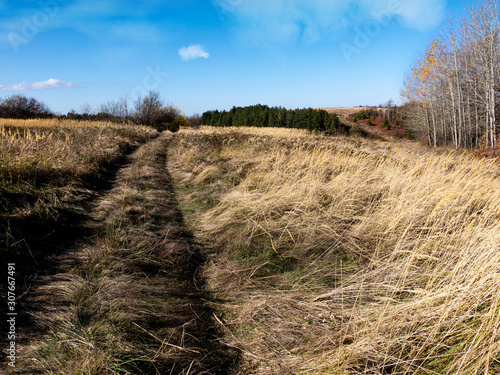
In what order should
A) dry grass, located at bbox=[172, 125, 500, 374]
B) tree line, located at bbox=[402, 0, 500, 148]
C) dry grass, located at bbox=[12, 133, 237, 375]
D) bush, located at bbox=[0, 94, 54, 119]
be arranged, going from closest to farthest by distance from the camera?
dry grass, located at bbox=[172, 125, 500, 374], dry grass, located at bbox=[12, 133, 237, 375], tree line, located at bbox=[402, 0, 500, 148], bush, located at bbox=[0, 94, 54, 119]

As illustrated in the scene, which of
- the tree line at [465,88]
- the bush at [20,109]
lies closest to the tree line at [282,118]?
the tree line at [465,88]

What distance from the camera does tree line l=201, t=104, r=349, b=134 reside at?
113 feet

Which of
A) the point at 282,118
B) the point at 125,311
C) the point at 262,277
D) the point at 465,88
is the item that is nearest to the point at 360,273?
the point at 262,277

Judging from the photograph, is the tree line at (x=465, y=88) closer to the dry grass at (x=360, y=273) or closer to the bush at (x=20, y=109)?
the dry grass at (x=360, y=273)

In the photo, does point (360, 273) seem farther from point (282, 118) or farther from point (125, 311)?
point (282, 118)

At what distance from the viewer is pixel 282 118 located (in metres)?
38.8

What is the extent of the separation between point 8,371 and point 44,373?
203mm

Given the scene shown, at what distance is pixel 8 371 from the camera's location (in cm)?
152

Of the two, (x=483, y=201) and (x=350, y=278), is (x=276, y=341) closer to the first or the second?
(x=350, y=278)

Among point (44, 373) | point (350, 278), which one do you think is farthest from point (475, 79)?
point (44, 373)

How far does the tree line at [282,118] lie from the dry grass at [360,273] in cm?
2769

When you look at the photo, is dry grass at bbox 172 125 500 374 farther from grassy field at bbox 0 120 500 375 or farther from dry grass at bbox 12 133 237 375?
dry grass at bbox 12 133 237 375

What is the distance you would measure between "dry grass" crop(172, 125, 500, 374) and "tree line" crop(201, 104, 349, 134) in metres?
27.7

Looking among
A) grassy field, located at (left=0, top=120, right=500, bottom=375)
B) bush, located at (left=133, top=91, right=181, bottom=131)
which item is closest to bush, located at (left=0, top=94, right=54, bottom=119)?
bush, located at (left=133, top=91, right=181, bottom=131)
